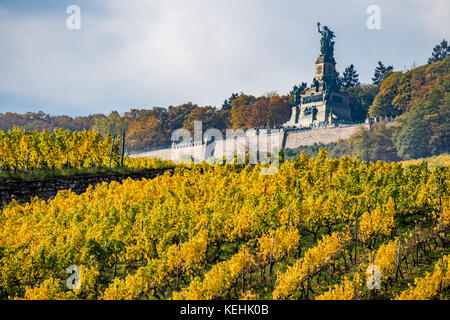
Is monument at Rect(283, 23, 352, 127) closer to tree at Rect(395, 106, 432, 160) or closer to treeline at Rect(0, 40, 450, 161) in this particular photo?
treeline at Rect(0, 40, 450, 161)

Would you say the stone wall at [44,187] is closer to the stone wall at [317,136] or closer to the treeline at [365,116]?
the treeline at [365,116]

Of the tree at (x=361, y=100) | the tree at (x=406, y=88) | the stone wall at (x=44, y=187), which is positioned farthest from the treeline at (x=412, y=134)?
the stone wall at (x=44, y=187)

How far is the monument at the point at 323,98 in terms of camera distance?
73.2 m

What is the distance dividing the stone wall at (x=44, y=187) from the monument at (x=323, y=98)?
145 feet

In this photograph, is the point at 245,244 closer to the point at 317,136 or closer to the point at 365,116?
the point at 317,136

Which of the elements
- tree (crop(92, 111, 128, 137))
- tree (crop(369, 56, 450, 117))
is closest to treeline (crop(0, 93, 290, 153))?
tree (crop(92, 111, 128, 137))

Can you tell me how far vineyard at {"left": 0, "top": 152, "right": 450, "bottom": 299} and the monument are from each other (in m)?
48.5

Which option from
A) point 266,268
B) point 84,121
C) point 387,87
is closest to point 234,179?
point 266,268

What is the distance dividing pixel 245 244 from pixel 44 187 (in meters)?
16.2

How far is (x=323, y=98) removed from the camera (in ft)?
241

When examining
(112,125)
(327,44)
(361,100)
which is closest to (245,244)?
(327,44)
